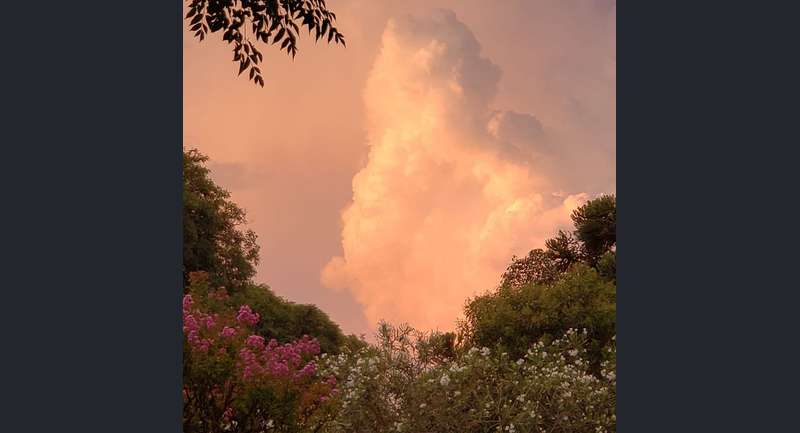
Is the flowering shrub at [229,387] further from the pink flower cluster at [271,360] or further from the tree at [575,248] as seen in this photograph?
the tree at [575,248]

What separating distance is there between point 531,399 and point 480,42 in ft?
12.7

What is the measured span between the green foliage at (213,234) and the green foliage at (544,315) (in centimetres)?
701

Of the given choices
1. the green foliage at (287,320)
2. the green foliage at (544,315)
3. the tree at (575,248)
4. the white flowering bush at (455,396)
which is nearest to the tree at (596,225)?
the tree at (575,248)

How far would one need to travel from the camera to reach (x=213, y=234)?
18.8m

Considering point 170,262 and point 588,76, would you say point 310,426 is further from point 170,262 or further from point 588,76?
point 170,262

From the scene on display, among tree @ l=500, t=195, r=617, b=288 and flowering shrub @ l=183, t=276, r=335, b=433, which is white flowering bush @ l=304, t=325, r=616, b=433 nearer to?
flowering shrub @ l=183, t=276, r=335, b=433

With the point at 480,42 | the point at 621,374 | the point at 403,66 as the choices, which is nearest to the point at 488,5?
the point at 480,42

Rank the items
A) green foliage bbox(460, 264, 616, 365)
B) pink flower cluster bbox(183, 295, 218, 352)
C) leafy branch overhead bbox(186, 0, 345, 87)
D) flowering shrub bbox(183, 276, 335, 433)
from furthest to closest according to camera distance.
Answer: green foliage bbox(460, 264, 616, 365)
pink flower cluster bbox(183, 295, 218, 352)
flowering shrub bbox(183, 276, 335, 433)
leafy branch overhead bbox(186, 0, 345, 87)

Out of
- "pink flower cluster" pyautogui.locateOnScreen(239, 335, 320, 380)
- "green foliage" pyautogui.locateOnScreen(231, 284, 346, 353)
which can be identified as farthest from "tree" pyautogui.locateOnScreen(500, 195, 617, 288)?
"pink flower cluster" pyautogui.locateOnScreen(239, 335, 320, 380)

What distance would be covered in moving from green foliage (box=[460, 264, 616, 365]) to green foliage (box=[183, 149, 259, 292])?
7.01 meters

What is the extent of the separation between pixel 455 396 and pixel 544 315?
4.98m

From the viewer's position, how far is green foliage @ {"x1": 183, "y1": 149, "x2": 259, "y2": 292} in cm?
1795

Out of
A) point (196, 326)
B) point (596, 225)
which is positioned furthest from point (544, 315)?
point (196, 326)

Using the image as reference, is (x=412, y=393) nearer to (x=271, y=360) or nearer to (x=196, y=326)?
(x=271, y=360)
